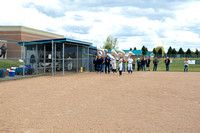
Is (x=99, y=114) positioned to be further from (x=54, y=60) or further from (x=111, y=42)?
(x=111, y=42)

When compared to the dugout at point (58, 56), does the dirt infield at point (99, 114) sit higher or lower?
lower

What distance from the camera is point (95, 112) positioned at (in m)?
5.96

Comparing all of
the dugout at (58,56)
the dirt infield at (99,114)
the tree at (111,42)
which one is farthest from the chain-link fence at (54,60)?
the tree at (111,42)

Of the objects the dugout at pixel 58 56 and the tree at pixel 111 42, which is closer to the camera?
the dugout at pixel 58 56

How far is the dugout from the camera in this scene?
57.8 ft

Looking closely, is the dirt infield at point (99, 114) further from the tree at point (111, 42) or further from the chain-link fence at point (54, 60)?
the tree at point (111, 42)

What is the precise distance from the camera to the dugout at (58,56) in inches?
693

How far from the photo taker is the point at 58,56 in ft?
66.2

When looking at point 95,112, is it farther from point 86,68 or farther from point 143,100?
point 86,68

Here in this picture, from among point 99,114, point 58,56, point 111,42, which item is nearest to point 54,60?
point 58,56

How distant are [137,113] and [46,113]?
2860mm

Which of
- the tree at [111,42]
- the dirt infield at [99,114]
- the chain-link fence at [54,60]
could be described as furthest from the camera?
the tree at [111,42]

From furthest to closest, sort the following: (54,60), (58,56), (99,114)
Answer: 1. (58,56)
2. (54,60)
3. (99,114)

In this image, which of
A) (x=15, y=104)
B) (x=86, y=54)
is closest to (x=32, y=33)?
(x=86, y=54)
